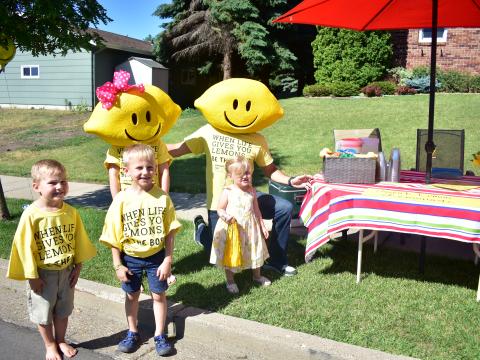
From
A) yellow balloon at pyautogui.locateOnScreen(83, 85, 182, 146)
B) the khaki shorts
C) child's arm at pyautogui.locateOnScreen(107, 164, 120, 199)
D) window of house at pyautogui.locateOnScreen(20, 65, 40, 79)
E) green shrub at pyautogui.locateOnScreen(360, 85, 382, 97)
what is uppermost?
window of house at pyautogui.locateOnScreen(20, 65, 40, 79)

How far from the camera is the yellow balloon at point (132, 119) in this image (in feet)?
12.7

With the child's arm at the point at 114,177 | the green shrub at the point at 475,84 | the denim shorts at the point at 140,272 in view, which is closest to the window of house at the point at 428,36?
the green shrub at the point at 475,84

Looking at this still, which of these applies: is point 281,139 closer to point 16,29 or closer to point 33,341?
point 16,29

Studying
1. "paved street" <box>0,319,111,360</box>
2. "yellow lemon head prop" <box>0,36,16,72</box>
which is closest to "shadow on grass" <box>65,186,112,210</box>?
"yellow lemon head prop" <box>0,36,16,72</box>

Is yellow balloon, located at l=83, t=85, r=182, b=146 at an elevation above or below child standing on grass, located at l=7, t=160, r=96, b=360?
above

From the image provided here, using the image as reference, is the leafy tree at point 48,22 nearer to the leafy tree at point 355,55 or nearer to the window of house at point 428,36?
the leafy tree at point 355,55

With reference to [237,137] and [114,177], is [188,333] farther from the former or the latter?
[237,137]

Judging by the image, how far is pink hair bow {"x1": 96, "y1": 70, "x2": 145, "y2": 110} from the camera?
151 inches

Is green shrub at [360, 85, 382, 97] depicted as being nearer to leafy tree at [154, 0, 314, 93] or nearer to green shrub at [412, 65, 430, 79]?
green shrub at [412, 65, 430, 79]

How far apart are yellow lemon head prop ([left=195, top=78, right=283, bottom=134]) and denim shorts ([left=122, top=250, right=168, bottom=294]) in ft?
4.68

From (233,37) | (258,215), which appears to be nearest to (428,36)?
(233,37)

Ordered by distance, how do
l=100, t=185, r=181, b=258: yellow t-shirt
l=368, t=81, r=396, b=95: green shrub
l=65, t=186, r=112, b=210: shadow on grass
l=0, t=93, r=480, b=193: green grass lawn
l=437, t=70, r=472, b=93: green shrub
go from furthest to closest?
l=368, t=81, r=396, b=95: green shrub < l=437, t=70, r=472, b=93: green shrub < l=0, t=93, r=480, b=193: green grass lawn < l=65, t=186, r=112, b=210: shadow on grass < l=100, t=185, r=181, b=258: yellow t-shirt

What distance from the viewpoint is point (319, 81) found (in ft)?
57.5

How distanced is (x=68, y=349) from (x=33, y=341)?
38 centimetres
